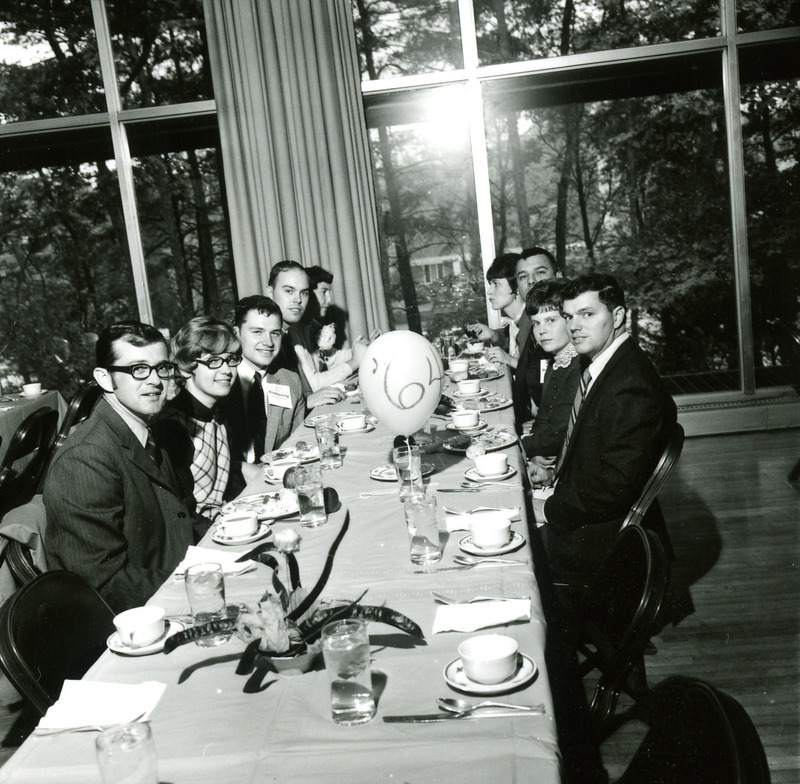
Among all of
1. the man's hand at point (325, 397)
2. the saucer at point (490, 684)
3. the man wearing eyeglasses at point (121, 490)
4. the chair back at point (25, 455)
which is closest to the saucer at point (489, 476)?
the man wearing eyeglasses at point (121, 490)

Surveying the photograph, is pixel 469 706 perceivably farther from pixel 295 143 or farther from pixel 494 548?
pixel 295 143

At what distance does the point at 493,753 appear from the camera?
111 centimetres

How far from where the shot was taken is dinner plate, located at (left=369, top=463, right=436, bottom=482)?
8.31ft

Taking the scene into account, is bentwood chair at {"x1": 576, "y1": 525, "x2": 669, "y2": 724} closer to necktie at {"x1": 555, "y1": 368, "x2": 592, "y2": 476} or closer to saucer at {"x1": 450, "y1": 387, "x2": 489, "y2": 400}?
necktie at {"x1": 555, "y1": 368, "x2": 592, "y2": 476}

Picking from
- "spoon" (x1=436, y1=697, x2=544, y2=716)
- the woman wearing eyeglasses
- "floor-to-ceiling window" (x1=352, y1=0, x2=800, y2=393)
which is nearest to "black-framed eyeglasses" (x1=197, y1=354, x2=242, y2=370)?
the woman wearing eyeglasses

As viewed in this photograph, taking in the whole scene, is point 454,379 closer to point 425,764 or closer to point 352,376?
point 352,376

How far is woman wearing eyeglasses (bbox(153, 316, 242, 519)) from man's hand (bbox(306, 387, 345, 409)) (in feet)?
3.46

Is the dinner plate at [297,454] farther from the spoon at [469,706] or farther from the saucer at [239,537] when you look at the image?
the spoon at [469,706]

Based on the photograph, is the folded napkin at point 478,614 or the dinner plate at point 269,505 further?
the dinner plate at point 269,505

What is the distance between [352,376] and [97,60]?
298cm

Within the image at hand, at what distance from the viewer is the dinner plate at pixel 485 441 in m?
2.71

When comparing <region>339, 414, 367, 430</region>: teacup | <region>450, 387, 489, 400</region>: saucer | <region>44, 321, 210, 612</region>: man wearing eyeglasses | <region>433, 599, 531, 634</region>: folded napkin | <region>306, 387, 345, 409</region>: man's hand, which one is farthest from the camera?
<region>306, 387, 345, 409</region>: man's hand

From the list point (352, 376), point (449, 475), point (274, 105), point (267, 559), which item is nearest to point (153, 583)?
point (267, 559)

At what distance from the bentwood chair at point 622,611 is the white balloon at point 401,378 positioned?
726 mm
